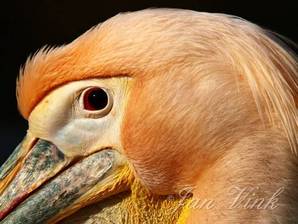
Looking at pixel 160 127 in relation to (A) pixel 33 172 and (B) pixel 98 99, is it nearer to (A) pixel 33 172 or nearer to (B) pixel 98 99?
(B) pixel 98 99

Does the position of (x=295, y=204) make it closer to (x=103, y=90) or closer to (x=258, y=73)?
(x=258, y=73)

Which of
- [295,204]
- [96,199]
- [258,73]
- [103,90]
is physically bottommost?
[96,199]

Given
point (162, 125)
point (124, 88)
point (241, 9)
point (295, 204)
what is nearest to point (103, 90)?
point (124, 88)

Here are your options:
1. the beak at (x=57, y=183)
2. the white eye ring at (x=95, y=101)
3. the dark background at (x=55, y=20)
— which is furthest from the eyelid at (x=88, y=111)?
the dark background at (x=55, y=20)

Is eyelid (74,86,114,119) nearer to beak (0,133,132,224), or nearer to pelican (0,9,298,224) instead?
pelican (0,9,298,224)

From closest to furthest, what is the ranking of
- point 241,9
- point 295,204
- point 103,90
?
1. point 295,204
2. point 103,90
3. point 241,9

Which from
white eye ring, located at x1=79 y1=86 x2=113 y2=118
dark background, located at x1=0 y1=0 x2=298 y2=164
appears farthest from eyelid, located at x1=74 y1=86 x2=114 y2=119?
dark background, located at x1=0 y1=0 x2=298 y2=164

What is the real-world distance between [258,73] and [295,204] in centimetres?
40

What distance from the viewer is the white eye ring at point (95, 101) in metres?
2.41

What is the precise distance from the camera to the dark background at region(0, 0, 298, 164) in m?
6.16

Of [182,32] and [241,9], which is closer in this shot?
[182,32]

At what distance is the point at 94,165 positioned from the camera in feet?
8.00

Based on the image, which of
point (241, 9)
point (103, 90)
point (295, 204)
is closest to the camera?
point (295, 204)

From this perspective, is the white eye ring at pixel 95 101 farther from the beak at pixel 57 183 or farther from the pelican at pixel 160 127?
the beak at pixel 57 183
